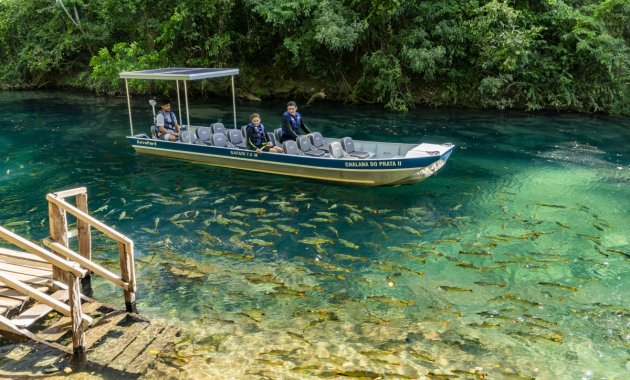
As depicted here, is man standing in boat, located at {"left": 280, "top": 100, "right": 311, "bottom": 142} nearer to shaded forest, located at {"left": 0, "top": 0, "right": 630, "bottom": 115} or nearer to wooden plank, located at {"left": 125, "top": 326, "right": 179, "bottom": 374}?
shaded forest, located at {"left": 0, "top": 0, "right": 630, "bottom": 115}

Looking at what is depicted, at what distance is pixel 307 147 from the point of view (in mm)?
16188

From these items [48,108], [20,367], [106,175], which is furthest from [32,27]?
[20,367]

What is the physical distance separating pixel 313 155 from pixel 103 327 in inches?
→ 375

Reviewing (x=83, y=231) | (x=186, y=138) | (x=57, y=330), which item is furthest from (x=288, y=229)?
(x=186, y=138)

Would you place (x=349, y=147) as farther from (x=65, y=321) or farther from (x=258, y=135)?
(x=65, y=321)

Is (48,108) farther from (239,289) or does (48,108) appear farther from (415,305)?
(415,305)

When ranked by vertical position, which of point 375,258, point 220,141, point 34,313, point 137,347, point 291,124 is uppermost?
point 291,124

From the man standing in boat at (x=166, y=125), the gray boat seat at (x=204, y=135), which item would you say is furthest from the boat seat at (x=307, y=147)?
the man standing in boat at (x=166, y=125)

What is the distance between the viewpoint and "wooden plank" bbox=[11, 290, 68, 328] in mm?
7195

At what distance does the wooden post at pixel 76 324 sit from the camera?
679 cm

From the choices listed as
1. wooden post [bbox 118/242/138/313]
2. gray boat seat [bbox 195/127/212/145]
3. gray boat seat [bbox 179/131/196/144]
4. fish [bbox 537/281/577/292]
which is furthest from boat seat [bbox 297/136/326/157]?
wooden post [bbox 118/242/138/313]

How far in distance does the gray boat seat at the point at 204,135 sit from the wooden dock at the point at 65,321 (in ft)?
31.7

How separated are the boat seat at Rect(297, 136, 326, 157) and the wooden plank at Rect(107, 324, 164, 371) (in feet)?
29.7

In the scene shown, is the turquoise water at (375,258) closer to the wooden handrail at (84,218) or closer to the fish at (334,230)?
the fish at (334,230)
